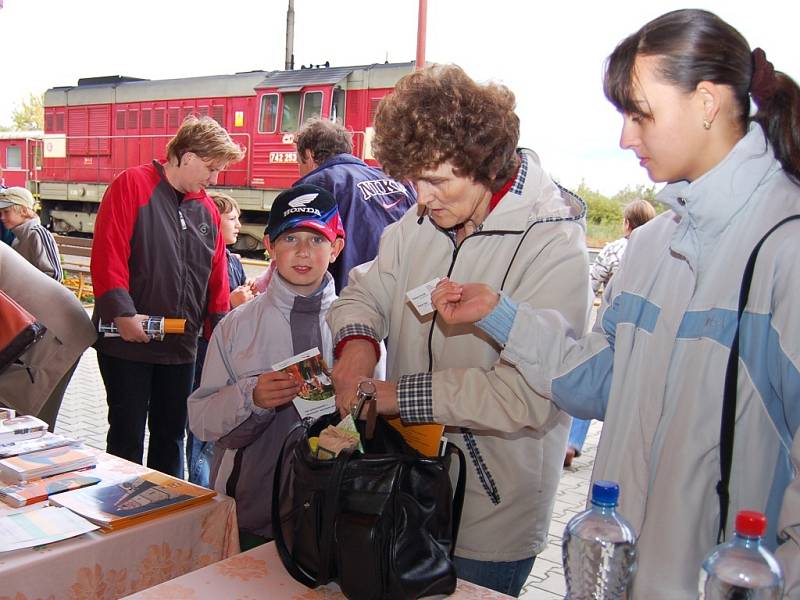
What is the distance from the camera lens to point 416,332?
1.85m

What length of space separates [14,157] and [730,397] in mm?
21810

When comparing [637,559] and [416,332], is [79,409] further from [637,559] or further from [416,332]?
[637,559]

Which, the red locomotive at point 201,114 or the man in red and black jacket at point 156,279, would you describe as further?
the red locomotive at point 201,114

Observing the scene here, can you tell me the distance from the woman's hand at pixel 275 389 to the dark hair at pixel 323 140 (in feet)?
5.97

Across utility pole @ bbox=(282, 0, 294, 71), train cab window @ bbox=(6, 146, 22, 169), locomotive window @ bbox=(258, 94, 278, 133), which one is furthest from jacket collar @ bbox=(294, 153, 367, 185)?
train cab window @ bbox=(6, 146, 22, 169)

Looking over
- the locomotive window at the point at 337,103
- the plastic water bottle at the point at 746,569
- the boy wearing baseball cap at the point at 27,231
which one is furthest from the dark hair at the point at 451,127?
the locomotive window at the point at 337,103

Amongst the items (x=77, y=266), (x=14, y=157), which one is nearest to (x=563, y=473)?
(x=77, y=266)

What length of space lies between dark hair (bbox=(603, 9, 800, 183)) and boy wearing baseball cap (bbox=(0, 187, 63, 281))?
4885mm

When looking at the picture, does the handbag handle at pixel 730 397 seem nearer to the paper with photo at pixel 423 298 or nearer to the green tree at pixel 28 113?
the paper with photo at pixel 423 298

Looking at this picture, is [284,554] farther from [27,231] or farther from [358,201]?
[27,231]

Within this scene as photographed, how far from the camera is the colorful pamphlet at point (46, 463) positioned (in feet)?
6.40

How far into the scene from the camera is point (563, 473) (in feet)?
16.1

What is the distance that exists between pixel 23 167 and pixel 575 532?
69.8 ft

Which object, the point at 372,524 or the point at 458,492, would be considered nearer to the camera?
the point at 372,524
